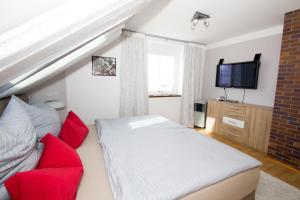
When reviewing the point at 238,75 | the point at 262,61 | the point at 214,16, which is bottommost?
the point at 238,75

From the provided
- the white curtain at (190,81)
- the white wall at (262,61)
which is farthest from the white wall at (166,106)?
the white wall at (262,61)

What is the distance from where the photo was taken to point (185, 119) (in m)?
4.20

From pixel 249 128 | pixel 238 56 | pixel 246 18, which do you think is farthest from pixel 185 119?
pixel 246 18

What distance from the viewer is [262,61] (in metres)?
3.18

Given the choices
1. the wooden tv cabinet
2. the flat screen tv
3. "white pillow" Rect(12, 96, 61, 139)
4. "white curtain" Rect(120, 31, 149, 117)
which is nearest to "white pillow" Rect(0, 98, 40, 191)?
"white pillow" Rect(12, 96, 61, 139)

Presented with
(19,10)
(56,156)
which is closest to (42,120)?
(56,156)

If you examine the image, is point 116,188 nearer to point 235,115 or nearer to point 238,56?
point 235,115

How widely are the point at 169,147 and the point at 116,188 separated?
29.5 inches

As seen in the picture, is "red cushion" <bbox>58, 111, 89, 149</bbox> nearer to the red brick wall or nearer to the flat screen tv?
the red brick wall

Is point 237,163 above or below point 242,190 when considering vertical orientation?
above

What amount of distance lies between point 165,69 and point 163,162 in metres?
3.26

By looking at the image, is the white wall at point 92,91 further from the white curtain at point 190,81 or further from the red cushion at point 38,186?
the red cushion at point 38,186

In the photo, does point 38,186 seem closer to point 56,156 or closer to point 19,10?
point 56,156

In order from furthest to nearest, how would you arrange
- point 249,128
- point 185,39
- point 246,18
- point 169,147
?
point 185,39 < point 249,128 < point 246,18 < point 169,147
